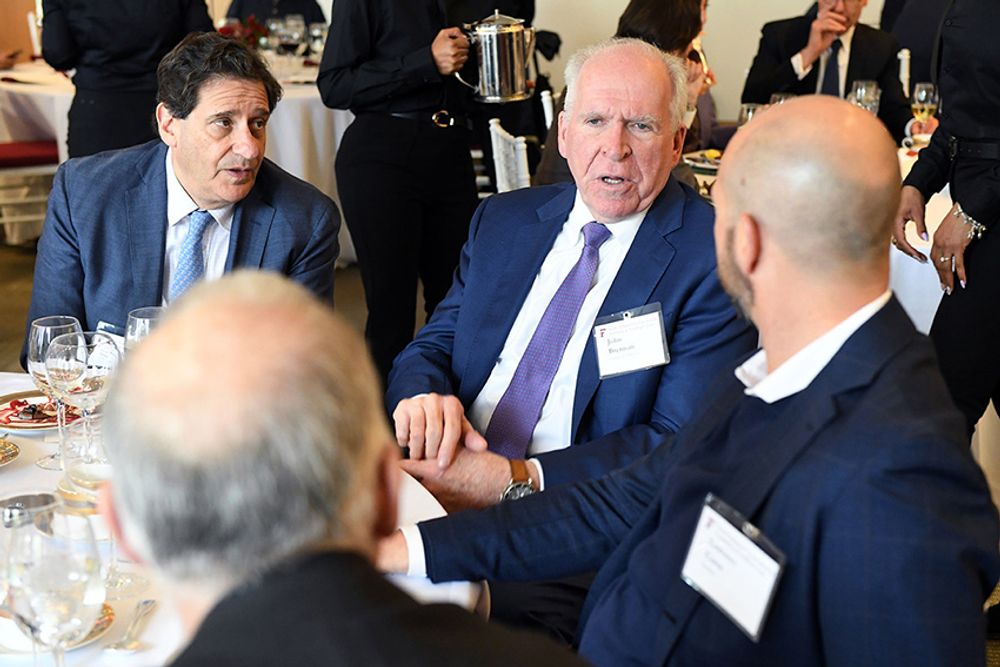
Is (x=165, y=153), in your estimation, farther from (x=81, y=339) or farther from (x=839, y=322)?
(x=839, y=322)

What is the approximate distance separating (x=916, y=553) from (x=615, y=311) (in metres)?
1.10

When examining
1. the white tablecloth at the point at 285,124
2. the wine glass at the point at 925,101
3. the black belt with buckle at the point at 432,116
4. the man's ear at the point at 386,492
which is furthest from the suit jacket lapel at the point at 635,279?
the white tablecloth at the point at 285,124

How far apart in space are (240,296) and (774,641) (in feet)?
2.73

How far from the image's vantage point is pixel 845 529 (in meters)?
1.31

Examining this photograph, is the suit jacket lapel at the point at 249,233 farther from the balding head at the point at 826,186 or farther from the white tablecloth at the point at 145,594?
the balding head at the point at 826,186

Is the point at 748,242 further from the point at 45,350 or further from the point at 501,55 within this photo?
the point at 501,55

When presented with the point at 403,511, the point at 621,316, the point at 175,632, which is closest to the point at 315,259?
the point at 621,316

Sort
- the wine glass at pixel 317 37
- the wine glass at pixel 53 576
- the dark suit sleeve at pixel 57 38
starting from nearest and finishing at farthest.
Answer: the wine glass at pixel 53 576
the dark suit sleeve at pixel 57 38
the wine glass at pixel 317 37

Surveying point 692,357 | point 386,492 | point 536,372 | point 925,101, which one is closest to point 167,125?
point 536,372

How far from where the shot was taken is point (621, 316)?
90.0 inches

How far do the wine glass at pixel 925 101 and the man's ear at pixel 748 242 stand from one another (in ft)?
12.2

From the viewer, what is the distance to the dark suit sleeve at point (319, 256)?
2.67m

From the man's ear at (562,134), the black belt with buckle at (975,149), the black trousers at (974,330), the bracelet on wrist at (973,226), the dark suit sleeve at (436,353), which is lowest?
the black trousers at (974,330)

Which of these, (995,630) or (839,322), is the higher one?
(839,322)
